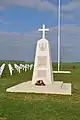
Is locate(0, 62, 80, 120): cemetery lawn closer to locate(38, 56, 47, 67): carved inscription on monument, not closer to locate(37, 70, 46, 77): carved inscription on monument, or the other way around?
locate(37, 70, 46, 77): carved inscription on monument

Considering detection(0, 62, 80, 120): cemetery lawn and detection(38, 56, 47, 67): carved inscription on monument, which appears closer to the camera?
detection(0, 62, 80, 120): cemetery lawn

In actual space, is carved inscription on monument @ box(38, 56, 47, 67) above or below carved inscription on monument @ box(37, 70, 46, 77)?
above

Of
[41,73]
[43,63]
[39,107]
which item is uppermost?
[43,63]

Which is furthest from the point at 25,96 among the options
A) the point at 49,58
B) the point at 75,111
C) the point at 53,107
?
the point at 49,58

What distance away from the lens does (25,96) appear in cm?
1174

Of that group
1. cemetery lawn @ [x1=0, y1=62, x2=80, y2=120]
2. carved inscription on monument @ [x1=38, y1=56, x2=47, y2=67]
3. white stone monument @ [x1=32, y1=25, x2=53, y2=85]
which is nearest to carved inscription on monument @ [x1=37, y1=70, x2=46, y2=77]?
white stone monument @ [x1=32, y1=25, x2=53, y2=85]

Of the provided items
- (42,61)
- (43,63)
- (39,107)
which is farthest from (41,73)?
(39,107)

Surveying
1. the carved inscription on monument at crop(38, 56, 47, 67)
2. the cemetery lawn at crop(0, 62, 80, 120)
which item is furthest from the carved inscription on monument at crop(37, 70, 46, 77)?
the cemetery lawn at crop(0, 62, 80, 120)

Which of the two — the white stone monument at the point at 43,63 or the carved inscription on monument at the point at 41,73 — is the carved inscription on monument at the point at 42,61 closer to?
the white stone monument at the point at 43,63

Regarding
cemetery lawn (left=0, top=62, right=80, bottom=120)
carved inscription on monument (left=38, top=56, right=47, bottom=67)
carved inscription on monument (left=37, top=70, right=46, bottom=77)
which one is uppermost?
carved inscription on monument (left=38, top=56, right=47, bottom=67)

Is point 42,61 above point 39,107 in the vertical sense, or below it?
above

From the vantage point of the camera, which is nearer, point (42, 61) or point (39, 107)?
point (39, 107)

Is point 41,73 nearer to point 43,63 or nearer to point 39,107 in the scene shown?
point 43,63

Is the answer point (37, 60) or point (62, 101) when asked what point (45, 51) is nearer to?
point (37, 60)
